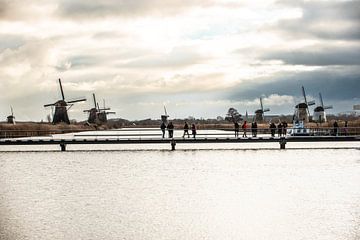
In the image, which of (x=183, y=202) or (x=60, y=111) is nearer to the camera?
(x=183, y=202)

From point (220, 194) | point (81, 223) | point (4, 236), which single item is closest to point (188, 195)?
point (220, 194)

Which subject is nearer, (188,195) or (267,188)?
(188,195)

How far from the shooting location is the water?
14.8 m

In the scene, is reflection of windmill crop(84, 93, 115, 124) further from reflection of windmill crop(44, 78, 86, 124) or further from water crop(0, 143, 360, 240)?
water crop(0, 143, 360, 240)

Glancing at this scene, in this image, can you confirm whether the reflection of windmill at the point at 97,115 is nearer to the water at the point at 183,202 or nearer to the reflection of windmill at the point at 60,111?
the reflection of windmill at the point at 60,111

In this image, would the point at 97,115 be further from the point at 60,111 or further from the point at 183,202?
the point at 183,202

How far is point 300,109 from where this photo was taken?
7850cm

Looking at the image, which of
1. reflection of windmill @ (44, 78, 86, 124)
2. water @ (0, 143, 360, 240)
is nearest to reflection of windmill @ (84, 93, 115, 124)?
reflection of windmill @ (44, 78, 86, 124)

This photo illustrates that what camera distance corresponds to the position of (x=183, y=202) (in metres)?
19.6

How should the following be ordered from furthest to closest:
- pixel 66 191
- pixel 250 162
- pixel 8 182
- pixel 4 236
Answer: pixel 250 162, pixel 8 182, pixel 66 191, pixel 4 236

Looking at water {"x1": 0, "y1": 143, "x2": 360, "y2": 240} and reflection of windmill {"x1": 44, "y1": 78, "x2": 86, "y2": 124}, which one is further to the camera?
reflection of windmill {"x1": 44, "y1": 78, "x2": 86, "y2": 124}

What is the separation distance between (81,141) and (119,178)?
61.0 ft

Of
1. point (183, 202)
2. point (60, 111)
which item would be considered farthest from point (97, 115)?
point (183, 202)

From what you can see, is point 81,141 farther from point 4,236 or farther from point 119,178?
point 4,236
